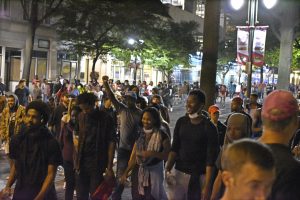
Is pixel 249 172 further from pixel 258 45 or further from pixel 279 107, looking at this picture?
pixel 258 45

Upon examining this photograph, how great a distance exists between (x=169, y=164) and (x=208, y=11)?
5058 millimetres

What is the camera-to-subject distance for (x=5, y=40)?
1265 inches

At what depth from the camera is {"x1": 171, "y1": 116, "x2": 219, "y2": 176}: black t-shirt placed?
5.07m

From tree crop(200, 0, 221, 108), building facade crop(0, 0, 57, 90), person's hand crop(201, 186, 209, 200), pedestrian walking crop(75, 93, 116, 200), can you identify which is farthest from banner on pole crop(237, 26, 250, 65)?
building facade crop(0, 0, 57, 90)

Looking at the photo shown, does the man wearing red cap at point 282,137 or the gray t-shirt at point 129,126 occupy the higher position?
the man wearing red cap at point 282,137

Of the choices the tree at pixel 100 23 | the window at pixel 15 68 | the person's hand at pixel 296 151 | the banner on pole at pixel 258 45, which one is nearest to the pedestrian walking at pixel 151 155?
the person's hand at pixel 296 151

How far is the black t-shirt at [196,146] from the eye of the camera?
5070mm

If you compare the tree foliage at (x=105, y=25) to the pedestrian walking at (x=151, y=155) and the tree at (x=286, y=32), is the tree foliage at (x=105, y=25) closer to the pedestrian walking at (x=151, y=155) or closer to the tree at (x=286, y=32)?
the tree at (x=286, y=32)

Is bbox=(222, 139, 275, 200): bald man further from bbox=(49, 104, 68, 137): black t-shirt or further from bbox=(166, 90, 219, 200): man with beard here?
bbox=(49, 104, 68, 137): black t-shirt

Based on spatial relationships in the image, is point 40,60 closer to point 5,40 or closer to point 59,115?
point 5,40

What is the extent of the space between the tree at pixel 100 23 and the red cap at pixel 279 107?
25501 mm

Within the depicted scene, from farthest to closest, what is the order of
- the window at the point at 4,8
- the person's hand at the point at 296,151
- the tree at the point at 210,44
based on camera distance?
the window at the point at 4,8, the tree at the point at 210,44, the person's hand at the point at 296,151

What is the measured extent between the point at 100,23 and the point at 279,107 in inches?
1055

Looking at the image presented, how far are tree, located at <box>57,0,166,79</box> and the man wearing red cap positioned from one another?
2554cm
